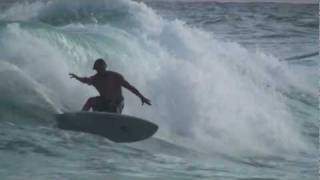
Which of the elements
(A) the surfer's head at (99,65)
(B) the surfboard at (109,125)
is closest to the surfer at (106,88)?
(A) the surfer's head at (99,65)

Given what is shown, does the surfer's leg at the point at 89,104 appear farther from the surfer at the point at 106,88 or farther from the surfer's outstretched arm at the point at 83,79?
the surfer's outstretched arm at the point at 83,79

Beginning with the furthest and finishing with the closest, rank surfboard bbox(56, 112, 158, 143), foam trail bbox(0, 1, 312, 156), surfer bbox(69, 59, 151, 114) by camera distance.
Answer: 1. foam trail bbox(0, 1, 312, 156)
2. surfer bbox(69, 59, 151, 114)
3. surfboard bbox(56, 112, 158, 143)

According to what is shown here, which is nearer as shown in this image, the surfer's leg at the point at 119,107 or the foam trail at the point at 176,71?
the surfer's leg at the point at 119,107

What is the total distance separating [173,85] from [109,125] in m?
0.86

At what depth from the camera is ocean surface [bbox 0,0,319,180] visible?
6.27m

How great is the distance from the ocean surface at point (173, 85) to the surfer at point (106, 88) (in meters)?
0.20

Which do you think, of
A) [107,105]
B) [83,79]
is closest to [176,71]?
[107,105]

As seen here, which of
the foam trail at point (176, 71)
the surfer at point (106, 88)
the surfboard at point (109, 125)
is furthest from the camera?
the foam trail at point (176, 71)

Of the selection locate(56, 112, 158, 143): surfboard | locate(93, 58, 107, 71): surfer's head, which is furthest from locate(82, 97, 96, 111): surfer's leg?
locate(93, 58, 107, 71): surfer's head

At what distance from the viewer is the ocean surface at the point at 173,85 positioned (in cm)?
627

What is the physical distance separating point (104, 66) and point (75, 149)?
A: 0.70 m

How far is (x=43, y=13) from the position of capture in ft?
21.4

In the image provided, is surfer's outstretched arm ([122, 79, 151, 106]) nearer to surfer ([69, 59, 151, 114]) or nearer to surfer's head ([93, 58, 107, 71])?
surfer ([69, 59, 151, 114])

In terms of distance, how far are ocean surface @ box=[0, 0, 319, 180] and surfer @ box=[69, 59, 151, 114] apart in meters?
0.20
